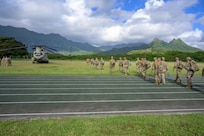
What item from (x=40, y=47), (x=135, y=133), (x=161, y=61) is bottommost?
(x=135, y=133)

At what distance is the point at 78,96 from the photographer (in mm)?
11070

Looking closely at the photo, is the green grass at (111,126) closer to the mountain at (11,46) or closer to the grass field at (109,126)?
the grass field at (109,126)

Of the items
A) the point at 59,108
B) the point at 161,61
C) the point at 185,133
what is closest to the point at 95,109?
the point at 59,108

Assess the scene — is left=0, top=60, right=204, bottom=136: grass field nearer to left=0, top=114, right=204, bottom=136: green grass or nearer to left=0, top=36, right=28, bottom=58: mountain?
left=0, top=114, right=204, bottom=136: green grass

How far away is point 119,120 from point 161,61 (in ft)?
34.6

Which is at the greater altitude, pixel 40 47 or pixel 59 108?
pixel 40 47

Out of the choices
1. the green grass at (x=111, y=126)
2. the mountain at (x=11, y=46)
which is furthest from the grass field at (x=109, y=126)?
the mountain at (x=11, y=46)

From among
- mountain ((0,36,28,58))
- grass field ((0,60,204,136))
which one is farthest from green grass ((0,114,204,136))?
mountain ((0,36,28,58))

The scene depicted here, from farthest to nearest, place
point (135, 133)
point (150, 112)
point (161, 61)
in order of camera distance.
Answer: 1. point (161, 61)
2. point (150, 112)
3. point (135, 133)

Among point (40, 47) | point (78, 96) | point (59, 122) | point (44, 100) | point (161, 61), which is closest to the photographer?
point (59, 122)

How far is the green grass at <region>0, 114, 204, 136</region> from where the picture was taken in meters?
5.82

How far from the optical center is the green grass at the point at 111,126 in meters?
5.82

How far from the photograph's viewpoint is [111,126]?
20.7 ft

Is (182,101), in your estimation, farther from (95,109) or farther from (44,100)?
(44,100)
